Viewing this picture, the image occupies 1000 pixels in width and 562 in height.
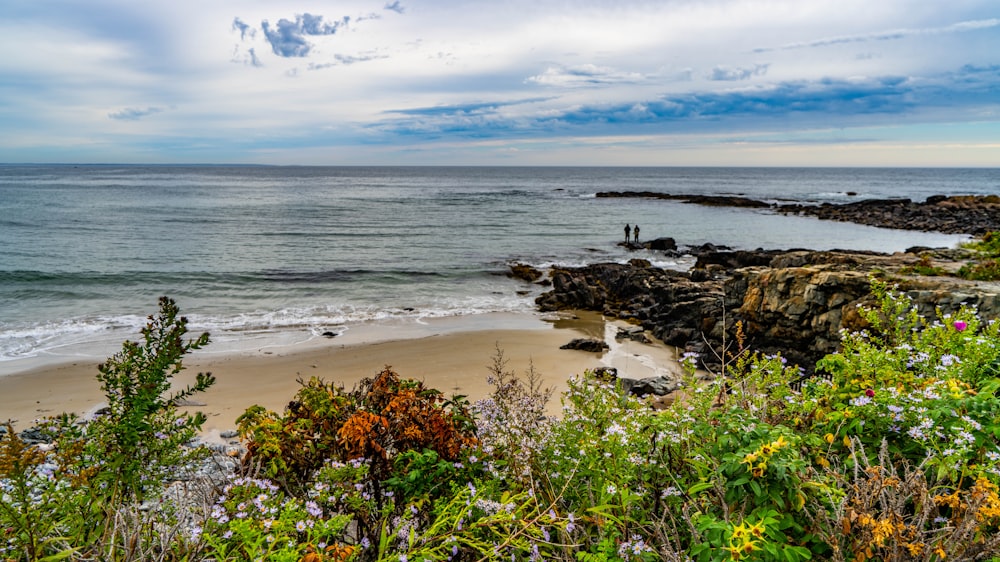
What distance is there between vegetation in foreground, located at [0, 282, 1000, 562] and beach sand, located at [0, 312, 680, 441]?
5775 millimetres

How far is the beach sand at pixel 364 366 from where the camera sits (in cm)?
993

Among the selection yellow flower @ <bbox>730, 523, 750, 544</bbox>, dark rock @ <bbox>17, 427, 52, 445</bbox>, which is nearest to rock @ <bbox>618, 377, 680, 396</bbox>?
yellow flower @ <bbox>730, 523, 750, 544</bbox>

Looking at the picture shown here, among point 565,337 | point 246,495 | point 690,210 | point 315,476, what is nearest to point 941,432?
point 315,476

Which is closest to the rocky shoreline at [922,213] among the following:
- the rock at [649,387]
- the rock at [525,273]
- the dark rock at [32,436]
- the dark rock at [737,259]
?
the dark rock at [737,259]

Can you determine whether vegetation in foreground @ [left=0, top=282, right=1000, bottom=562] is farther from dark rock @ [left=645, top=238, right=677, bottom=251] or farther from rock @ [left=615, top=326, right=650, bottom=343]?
dark rock @ [left=645, top=238, right=677, bottom=251]

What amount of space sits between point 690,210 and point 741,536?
190 feet

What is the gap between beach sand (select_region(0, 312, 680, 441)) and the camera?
993cm

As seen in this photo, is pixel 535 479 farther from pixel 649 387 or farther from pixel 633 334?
pixel 633 334

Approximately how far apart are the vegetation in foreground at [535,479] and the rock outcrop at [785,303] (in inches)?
138

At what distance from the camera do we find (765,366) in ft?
12.6

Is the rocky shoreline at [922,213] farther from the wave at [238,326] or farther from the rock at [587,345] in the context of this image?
the wave at [238,326]

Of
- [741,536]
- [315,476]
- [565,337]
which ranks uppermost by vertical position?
Result: [741,536]

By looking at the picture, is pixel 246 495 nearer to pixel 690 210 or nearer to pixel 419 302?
pixel 419 302

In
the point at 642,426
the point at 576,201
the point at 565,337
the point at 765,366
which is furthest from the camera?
the point at 576,201
